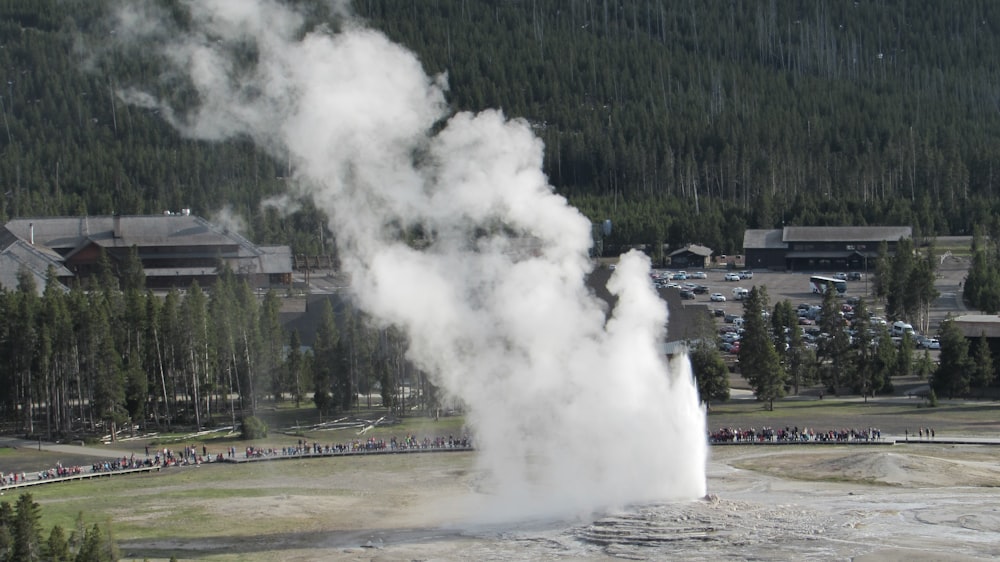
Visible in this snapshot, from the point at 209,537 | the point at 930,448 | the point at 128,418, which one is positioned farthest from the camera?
the point at 128,418

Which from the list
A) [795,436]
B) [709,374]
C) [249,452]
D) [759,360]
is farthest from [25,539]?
[759,360]

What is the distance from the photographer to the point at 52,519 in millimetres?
69562

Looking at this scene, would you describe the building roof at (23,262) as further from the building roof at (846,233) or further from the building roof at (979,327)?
the building roof at (979,327)

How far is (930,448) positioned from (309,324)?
180 ft

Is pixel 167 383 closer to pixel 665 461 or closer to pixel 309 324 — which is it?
pixel 309 324

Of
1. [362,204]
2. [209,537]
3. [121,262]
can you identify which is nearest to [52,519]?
[209,537]

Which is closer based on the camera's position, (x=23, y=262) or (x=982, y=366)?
(x=982, y=366)

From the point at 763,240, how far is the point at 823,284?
20611mm

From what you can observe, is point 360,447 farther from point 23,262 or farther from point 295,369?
point 23,262

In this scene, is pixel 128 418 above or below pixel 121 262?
below

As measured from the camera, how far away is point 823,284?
15675cm

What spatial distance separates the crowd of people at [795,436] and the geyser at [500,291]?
665 inches

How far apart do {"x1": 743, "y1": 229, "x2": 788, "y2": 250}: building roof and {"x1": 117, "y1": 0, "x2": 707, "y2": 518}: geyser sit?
281 ft

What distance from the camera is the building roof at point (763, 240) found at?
175 metres
